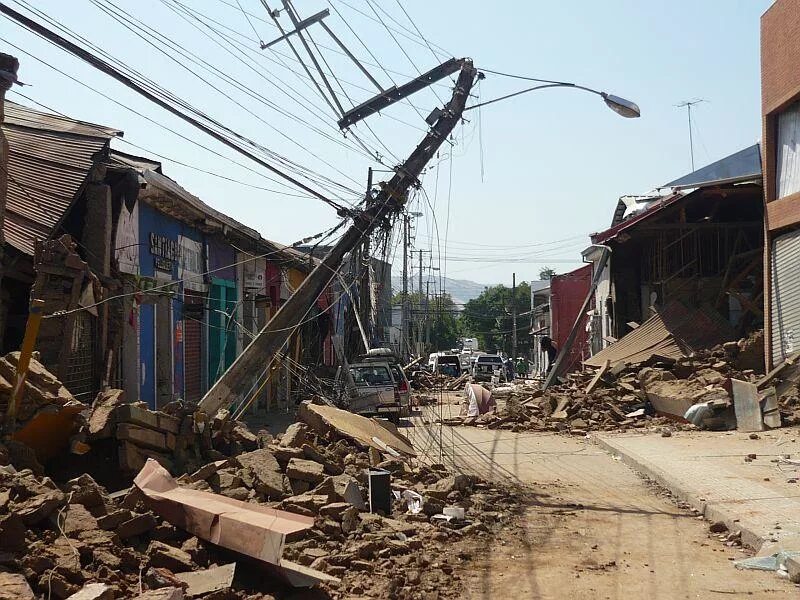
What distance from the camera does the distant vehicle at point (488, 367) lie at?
47.5m

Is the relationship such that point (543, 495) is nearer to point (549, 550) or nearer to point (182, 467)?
point (549, 550)

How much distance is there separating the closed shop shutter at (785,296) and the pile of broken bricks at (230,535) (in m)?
11.8

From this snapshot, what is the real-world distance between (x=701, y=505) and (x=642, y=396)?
12.4m

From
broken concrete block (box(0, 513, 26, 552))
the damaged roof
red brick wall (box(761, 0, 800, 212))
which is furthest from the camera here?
the damaged roof

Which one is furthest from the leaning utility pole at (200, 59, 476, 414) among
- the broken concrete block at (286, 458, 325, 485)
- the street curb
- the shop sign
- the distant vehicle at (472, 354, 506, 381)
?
the distant vehicle at (472, 354, 506, 381)

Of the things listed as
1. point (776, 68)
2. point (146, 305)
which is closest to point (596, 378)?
point (776, 68)

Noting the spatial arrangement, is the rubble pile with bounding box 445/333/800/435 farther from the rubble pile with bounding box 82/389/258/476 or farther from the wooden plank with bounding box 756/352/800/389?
the rubble pile with bounding box 82/389/258/476

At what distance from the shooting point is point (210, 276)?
20.7 m

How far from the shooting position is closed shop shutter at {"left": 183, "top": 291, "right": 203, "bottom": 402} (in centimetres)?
1925

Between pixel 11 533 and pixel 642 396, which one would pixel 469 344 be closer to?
pixel 642 396

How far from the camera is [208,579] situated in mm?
6262

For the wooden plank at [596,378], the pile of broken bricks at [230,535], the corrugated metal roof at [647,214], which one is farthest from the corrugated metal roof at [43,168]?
the corrugated metal roof at [647,214]

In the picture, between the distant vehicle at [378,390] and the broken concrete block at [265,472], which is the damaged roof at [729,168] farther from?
the broken concrete block at [265,472]

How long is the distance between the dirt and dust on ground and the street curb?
2147 mm
